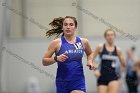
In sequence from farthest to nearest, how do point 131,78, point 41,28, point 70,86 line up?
point 41,28 → point 131,78 → point 70,86

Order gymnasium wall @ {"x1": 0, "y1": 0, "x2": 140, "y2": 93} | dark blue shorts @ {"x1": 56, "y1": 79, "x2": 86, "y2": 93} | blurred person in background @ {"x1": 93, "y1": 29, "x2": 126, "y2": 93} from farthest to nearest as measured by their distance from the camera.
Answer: gymnasium wall @ {"x1": 0, "y1": 0, "x2": 140, "y2": 93}
blurred person in background @ {"x1": 93, "y1": 29, "x2": 126, "y2": 93}
dark blue shorts @ {"x1": 56, "y1": 79, "x2": 86, "y2": 93}

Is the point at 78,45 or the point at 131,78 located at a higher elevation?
the point at 78,45

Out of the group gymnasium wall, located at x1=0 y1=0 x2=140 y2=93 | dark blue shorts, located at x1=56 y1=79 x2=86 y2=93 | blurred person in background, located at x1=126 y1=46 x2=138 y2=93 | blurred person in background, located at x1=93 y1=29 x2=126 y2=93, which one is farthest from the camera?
gymnasium wall, located at x1=0 y1=0 x2=140 y2=93

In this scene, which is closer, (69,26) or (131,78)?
(69,26)

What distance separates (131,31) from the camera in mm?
15086

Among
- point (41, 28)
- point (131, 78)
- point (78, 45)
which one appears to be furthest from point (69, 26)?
point (41, 28)

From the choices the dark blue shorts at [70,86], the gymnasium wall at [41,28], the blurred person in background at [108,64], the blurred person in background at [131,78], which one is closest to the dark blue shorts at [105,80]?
the blurred person in background at [108,64]

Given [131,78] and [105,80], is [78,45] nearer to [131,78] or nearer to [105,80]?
[105,80]

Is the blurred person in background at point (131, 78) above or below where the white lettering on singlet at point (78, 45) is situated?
below

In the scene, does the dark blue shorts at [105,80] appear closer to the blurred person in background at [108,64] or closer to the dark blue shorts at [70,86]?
the blurred person in background at [108,64]

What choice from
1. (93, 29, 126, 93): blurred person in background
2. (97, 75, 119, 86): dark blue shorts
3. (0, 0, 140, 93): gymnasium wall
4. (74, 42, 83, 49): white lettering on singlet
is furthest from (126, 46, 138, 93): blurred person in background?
(74, 42, 83, 49): white lettering on singlet

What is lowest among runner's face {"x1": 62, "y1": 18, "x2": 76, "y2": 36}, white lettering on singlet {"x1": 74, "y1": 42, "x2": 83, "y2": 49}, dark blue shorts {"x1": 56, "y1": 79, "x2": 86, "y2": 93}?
dark blue shorts {"x1": 56, "y1": 79, "x2": 86, "y2": 93}

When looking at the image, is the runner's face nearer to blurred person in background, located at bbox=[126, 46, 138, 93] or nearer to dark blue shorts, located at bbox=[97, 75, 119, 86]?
dark blue shorts, located at bbox=[97, 75, 119, 86]

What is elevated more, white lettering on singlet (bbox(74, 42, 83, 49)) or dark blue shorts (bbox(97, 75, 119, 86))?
white lettering on singlet (bbox(74, 42, 83, 49))
